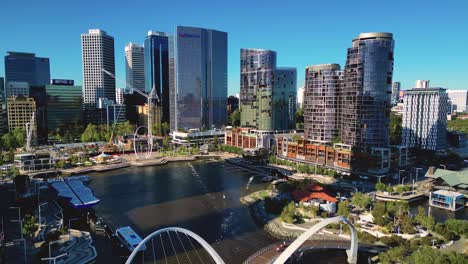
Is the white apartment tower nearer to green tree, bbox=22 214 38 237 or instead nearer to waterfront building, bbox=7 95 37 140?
waterfront building, bbox=7 95 37 140

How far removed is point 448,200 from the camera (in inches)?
1323

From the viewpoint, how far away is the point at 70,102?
84.4 m

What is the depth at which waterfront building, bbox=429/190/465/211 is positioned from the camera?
3338 cm

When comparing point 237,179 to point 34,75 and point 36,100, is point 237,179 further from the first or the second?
point 34,75

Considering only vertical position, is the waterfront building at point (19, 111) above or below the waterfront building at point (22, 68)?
below

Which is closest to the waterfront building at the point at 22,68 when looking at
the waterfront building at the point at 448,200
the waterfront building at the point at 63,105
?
the waterfront building at the point at 63,105

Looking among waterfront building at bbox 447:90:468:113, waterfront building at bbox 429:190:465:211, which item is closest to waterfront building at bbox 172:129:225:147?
waterfront building at bbox 429:190:465:211

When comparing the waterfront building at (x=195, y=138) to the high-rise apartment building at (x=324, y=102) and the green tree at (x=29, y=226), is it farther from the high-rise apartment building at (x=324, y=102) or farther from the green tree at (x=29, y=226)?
the green tree at (x=29, y=226)

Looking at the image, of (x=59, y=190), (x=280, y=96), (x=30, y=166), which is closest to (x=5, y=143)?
(x=30, y=166)

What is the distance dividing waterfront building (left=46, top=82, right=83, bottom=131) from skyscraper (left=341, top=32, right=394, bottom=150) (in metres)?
68.9

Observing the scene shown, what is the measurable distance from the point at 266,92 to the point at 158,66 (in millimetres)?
51458

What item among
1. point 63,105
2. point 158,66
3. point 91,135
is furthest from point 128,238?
point 158,66

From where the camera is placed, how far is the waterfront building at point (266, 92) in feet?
229

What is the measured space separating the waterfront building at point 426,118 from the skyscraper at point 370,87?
20.7 metres
